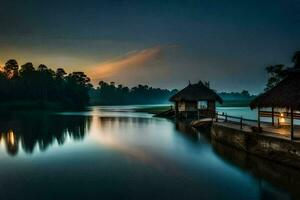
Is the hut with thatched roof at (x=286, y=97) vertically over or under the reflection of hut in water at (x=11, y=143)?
over

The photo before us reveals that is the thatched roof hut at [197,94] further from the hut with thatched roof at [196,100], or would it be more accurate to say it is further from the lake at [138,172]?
the lake at [138,172]

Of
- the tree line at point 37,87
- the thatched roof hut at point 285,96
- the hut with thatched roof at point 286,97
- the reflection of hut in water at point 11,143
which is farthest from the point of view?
the tree line at point 37,87

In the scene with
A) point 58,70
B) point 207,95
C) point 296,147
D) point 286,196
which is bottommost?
point 286,196

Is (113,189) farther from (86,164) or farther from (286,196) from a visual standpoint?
(286,196)

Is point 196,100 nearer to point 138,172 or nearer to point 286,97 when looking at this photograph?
point 286,97

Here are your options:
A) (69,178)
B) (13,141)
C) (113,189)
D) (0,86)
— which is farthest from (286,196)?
(0,86)

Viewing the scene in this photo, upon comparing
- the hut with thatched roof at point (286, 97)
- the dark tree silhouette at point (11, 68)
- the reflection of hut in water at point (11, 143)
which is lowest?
the reflection of hut in water at point (11, 143)

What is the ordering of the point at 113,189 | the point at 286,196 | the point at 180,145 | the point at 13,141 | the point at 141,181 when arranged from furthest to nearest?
the point at 13,141, the point at 180,145, the point at 141,181, the point at 113,189, the point at 286,196

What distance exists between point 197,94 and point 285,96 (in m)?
26.0

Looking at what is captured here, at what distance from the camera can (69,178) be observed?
48.8ft

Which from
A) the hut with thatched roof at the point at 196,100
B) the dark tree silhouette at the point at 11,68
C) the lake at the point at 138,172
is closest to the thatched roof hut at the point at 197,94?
the hut with thatched roof at the point at 196,100

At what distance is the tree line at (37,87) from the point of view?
318 feet

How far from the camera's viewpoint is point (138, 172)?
16.0 m

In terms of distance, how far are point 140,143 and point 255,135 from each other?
433 inches
